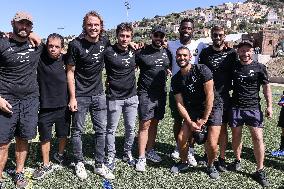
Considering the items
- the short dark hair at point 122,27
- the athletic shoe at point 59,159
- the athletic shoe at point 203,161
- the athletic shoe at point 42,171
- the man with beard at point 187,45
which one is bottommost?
the athletic shoe at point 203,161

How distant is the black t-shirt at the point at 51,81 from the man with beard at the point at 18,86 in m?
0.27

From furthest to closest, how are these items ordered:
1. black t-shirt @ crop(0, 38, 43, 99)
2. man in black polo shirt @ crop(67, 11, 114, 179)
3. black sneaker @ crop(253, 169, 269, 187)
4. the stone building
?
the stone building, black sneaker @ crop(253, 169, 269, 187), man in black polo shirt @ crop(67, 11, 114, 179), black t-shirt @ crop(0, 38, 43, 99)

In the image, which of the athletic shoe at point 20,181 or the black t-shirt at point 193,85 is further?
the black t-shirt at point 193,85

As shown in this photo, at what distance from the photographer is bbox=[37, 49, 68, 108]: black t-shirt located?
6.67 m

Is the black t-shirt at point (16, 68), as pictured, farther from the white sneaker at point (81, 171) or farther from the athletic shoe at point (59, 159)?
the athletic shoe at point (59, 159)

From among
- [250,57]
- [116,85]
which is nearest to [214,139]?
[250,57]

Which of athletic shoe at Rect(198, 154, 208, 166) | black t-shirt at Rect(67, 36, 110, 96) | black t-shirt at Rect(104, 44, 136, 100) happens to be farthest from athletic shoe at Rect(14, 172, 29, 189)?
athletic shoe at Rect(198, 154, 208, 166)

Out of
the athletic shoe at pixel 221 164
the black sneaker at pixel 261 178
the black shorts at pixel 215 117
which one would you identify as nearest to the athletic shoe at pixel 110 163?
the black shorts at pixel 215 117

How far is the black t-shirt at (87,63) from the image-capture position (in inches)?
255

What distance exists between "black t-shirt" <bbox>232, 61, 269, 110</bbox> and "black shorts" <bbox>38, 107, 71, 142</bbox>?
3236 millimetres

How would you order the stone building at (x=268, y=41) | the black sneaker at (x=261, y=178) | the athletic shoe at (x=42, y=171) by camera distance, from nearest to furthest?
the black sneaker at (x=261, y=178) → the athletic shoe at (x=42, y=171) → the stone building at (x=268, y=41)

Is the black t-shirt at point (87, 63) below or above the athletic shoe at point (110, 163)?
above

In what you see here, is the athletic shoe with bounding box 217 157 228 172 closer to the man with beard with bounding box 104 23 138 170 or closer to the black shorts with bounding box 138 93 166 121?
the black shorts with bounding box 138 93 166 121

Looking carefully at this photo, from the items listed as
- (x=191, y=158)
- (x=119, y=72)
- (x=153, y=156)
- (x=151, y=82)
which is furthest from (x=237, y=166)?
(x=119, y=72)
